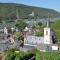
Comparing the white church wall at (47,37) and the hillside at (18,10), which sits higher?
the hillside at (18,10)

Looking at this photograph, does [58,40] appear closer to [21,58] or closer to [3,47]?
[3,47]

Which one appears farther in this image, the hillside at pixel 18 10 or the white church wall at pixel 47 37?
the hillside at pixel 18 10

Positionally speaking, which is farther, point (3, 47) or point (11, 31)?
point (11, 31)

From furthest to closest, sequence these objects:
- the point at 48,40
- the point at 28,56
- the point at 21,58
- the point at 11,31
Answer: the point at 11,31, the point at 48,40, the point at 28,56, the point at 21,58

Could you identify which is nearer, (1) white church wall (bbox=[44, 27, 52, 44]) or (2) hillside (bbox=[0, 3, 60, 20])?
(1) white church wall (bbox=[44, 27, 52, 44])

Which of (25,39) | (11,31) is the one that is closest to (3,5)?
(11,31)

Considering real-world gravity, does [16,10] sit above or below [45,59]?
above

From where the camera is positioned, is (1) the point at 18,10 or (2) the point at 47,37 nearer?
(2) the point at 47,37

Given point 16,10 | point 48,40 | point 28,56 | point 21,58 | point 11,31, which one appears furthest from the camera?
point 16,10

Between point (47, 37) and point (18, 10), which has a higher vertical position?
point (18, 10)

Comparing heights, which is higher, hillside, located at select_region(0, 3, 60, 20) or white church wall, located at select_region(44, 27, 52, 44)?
hillside, located at select_region(0, 3, 60, 20)
